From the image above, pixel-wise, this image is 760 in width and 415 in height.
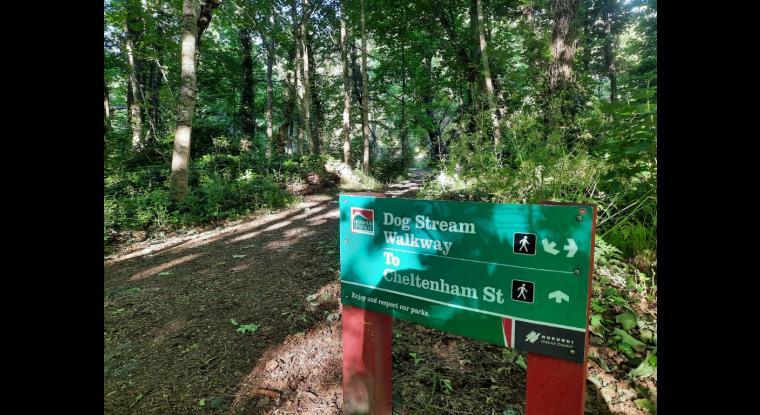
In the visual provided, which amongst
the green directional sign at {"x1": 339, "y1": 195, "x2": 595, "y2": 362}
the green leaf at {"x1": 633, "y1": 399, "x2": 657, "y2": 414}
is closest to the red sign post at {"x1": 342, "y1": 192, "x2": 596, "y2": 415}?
the green directional sign at {"x1": 339, "y1": 195, "x2": 595, "y2": 362}

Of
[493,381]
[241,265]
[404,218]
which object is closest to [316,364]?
[493,381]

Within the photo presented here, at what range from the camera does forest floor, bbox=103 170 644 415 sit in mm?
2291

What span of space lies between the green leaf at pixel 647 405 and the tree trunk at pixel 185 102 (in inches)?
360

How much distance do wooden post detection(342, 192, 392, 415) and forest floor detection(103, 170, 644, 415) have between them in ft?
1.18

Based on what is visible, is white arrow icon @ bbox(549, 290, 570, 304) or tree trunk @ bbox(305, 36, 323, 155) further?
tree trunk @ bbox(305, 36, 323, 155)

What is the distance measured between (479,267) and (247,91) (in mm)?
20753

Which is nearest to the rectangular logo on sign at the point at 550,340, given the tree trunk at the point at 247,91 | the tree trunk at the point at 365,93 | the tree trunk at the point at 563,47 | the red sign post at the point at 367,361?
the red sign post at the point at 367,361

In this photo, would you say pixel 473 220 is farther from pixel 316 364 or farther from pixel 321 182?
pixel 321 182

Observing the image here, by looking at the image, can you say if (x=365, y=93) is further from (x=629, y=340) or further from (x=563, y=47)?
(x=629, y=340)

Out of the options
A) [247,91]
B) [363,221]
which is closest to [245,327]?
[363,221]

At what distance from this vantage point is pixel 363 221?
1902mm

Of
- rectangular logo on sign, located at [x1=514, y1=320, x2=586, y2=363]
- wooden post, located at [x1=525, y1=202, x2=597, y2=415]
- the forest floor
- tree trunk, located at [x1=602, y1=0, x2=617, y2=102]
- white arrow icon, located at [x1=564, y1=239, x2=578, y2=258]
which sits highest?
tree trunk, located at [x1=602, y1=0, x2=617, y2=102]

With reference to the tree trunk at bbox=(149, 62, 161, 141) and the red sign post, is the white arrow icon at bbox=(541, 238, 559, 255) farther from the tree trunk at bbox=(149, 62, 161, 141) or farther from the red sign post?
the tree trunk at bbox=(149, 62, 161, 141)
